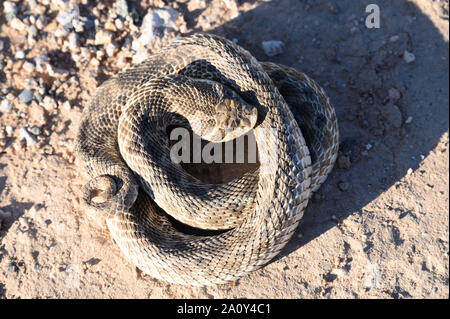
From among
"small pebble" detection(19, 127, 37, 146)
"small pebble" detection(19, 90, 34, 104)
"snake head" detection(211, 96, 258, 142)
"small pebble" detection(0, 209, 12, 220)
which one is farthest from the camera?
"small pebble" detection(19, 90, 34, 104)

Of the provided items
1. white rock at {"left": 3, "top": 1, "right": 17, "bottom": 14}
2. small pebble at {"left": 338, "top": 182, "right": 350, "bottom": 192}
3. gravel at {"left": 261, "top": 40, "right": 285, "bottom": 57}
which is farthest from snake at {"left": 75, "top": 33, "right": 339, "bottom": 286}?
white rock at {"left": 3, "top": 1, "right": 17, "bottom": 14}

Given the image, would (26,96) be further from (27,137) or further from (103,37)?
(103,37)

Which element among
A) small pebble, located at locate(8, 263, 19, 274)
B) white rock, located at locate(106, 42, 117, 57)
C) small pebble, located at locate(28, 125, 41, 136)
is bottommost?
small pebble, located at locate(8, 263, 19, 274)

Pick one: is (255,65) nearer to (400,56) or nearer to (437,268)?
(400,56)

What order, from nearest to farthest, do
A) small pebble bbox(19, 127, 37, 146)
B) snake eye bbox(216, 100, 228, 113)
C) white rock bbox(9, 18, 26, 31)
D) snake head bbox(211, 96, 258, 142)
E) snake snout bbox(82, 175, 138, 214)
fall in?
snake snout bbox(82, 175, 138, 214)
snake head bbox(211, 96, 258, 142)
snake eye bbox(216, 100, 228, 113)
small pebble bbox(19, 127, 37, 146)
white rock bbox(9, 18, 26, 31)

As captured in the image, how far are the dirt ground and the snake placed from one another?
2.05 feet

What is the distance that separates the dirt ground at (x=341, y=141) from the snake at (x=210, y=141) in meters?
0.62

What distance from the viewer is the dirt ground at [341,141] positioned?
5.30m

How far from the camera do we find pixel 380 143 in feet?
18.9

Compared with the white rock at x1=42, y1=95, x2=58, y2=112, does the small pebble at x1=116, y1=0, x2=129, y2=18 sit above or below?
above

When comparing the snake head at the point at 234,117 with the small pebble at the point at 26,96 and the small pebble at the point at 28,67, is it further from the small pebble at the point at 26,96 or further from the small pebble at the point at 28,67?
the small pebble at the point at 28,67

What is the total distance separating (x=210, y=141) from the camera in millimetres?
5418

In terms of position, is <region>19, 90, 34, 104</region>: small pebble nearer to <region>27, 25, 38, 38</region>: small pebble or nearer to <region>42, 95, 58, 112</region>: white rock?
<region>42, 95, 58, 112</region>: white rock

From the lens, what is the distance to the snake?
15.4 ft
